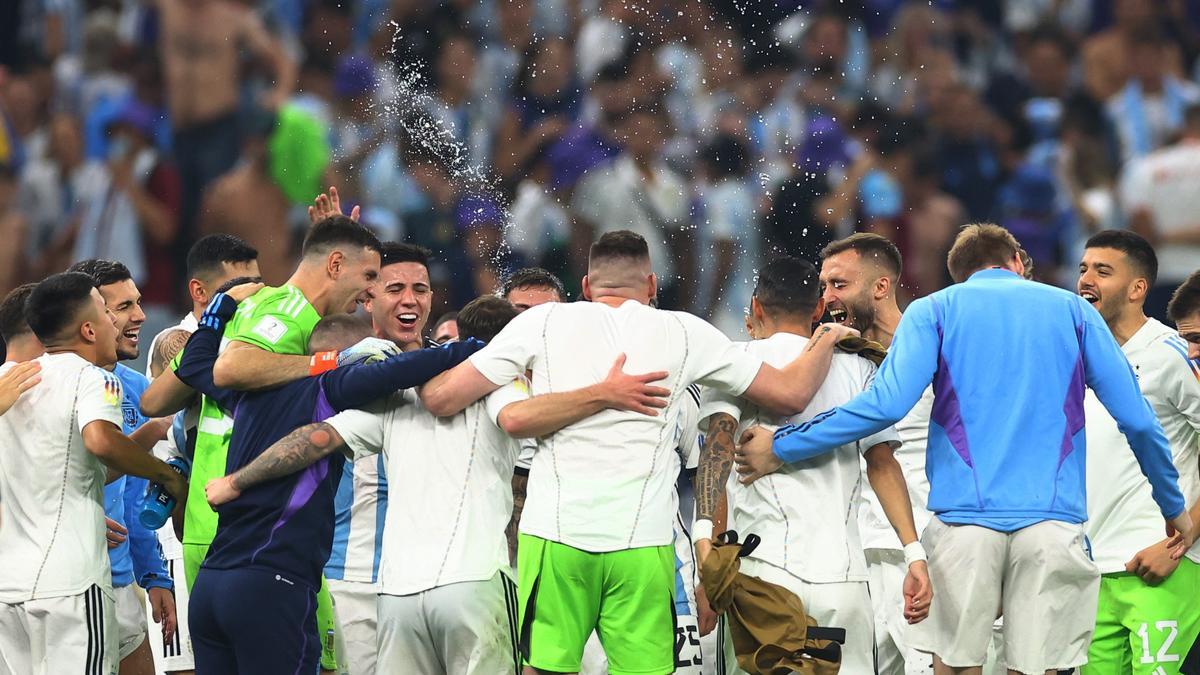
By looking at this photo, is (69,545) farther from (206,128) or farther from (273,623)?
(206,128)

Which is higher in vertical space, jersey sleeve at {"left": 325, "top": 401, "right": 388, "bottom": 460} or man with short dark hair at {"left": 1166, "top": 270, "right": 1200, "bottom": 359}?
man with short dark hair at {"left": 1166, "top": 270, "right": 1200, "bottom": 359}

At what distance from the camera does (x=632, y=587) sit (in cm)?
570

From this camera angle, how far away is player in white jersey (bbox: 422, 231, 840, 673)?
5695 millimetres

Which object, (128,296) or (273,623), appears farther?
(128,296)

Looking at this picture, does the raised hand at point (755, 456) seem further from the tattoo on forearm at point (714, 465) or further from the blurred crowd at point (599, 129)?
the blurred crowd at point (599, 129)

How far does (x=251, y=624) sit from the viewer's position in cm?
566

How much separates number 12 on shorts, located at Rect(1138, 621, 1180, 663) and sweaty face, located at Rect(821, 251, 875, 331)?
184 cm

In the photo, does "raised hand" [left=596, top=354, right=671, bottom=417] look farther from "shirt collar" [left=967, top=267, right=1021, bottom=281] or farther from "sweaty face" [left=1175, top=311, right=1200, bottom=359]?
"sweaty face" [left=1175, top=311, right=1200, bottom=359]

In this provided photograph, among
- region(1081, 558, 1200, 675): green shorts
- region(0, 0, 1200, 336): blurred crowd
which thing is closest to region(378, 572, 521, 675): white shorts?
region(1081, 558, 1200, 675): green shorts

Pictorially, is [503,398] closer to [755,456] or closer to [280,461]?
[280,461]

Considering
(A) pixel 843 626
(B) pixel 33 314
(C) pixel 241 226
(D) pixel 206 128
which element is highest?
(D) pixel 206 128

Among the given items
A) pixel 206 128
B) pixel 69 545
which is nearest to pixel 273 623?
pixel 69 545

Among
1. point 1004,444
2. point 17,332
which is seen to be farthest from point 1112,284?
point 17,332

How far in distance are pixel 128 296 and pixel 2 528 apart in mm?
1446
